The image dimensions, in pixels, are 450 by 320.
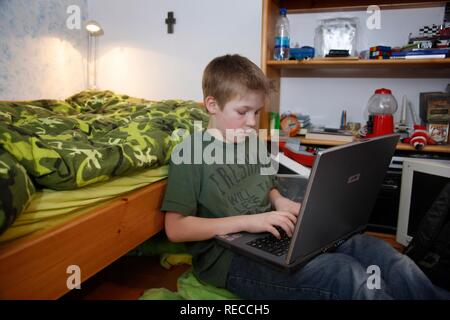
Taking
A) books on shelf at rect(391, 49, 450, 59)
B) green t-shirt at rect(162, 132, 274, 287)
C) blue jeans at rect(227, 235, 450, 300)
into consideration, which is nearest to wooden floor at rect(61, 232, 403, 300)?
green t-shirt at rect(162, 132, 274, 287)

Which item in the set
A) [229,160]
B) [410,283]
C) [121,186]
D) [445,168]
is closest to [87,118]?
[121,186]

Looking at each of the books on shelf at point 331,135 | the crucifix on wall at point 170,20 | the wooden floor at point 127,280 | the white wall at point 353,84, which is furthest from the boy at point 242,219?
the crucifix on wall at point 170,20

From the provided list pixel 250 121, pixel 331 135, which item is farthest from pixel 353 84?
pixel 250 121

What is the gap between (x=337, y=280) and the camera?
2.65ft

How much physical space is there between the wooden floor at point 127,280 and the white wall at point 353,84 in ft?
4.03

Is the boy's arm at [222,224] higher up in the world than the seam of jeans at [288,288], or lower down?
higher up

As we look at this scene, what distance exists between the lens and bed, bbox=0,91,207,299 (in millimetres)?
669

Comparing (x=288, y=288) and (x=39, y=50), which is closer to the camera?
(x=288, y=288)

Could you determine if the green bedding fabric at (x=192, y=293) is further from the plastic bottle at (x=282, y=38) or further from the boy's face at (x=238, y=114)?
the plastic bottle at (x=282, y=38)

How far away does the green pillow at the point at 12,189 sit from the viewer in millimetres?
611

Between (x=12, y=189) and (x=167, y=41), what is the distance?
6.04ft

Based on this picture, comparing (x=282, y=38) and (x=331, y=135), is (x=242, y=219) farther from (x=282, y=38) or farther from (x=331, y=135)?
(x=282, y=38)

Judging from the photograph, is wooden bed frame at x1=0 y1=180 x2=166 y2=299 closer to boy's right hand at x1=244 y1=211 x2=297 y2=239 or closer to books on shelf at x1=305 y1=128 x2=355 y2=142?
boy's right hand at x1=244 y1=211 x2=297 y2=239

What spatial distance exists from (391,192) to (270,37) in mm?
943
